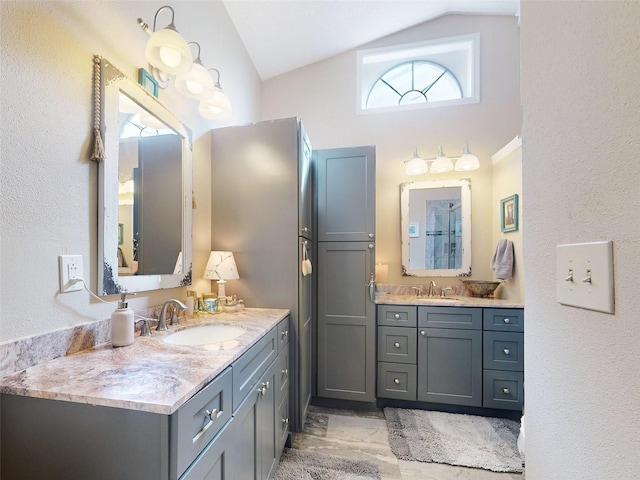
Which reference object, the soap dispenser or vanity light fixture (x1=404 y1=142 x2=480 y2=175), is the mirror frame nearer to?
the soap dispenser

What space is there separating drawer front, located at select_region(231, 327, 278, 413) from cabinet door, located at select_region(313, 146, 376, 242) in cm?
106

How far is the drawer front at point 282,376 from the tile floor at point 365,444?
17.4 inches

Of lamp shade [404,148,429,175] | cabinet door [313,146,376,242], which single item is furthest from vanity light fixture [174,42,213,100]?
lamp shade [404,148,429,175]

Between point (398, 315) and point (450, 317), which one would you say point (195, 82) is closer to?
point (398, 315)

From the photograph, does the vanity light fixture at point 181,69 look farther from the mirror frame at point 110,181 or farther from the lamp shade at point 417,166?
the lamp shade at point 417,166

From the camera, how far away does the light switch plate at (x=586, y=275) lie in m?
0.41

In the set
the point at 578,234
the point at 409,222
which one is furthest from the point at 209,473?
the point at 409,222

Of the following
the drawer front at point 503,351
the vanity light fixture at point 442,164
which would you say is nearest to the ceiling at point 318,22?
the vanity light fixture at point 442,164

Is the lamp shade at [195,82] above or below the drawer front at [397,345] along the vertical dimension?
above

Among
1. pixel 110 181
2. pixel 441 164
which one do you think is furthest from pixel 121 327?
pixel 441 164

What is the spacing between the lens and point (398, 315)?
2.28 m

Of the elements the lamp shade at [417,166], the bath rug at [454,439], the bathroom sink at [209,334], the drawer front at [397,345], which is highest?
the lamp shade at [417,166]

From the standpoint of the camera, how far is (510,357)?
2127 millimetres

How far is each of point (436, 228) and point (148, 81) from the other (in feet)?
8.31
